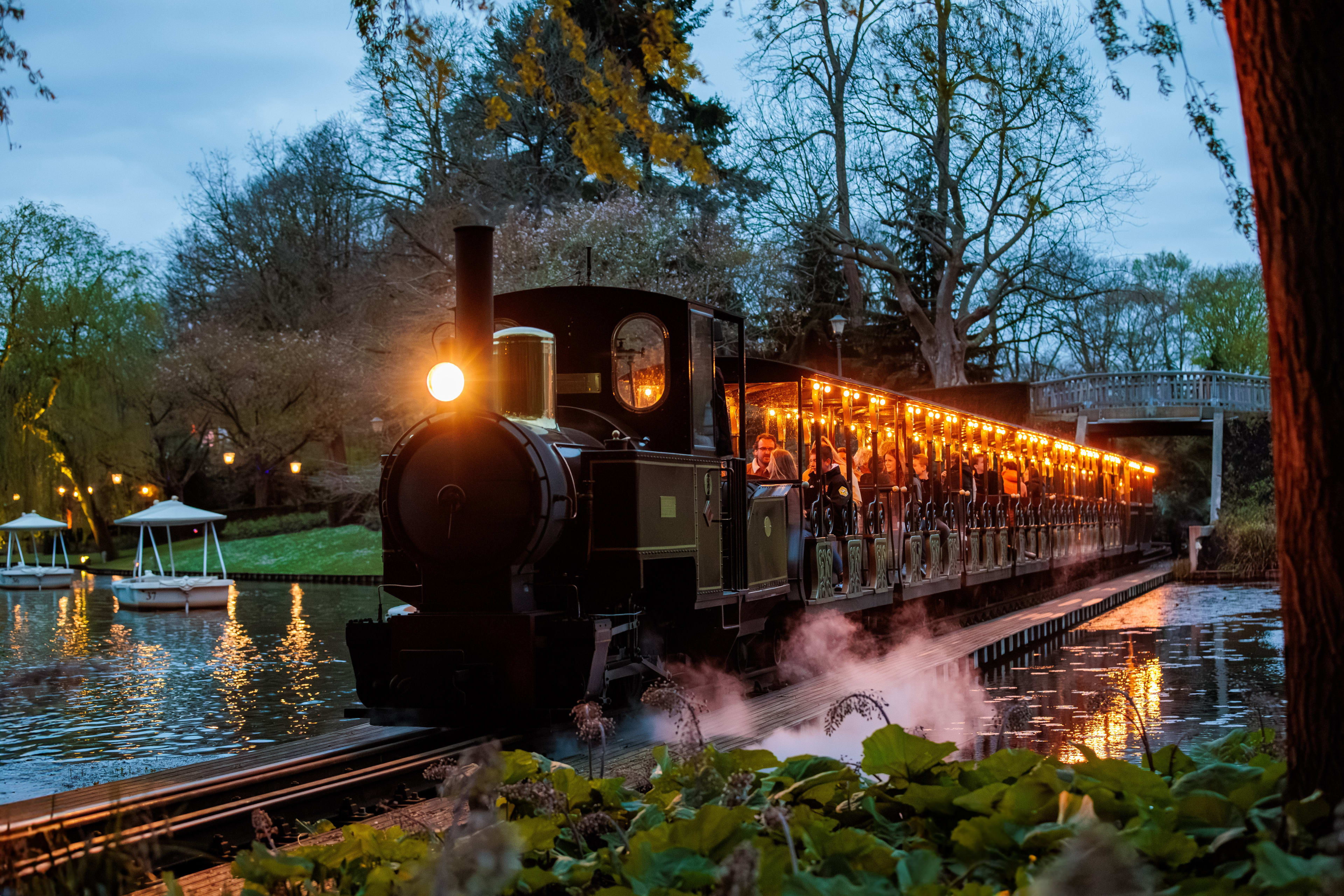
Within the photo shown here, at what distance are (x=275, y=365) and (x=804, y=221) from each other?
19.7 m

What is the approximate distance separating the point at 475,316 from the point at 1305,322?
5209 millimetres

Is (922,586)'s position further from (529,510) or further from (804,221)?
(804,221)

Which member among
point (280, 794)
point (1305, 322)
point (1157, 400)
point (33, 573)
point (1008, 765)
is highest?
point (1157, 400)

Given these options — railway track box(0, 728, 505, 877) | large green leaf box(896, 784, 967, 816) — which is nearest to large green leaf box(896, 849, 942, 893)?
large green leaf box(896, 784, 967, 816)

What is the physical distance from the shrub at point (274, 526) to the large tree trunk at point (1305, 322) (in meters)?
43.4

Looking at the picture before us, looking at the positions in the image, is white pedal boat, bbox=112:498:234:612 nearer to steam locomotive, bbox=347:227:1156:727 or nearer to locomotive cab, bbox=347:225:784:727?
steam locomotive, bbox=347:227:1156:727

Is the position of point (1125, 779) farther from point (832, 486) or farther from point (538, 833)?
point (832, 486)

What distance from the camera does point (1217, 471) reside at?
29922 millimetres

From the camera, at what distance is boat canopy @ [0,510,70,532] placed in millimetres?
33281

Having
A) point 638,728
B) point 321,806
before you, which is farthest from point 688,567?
point 321,806

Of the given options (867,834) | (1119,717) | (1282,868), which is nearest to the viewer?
(1282,868)

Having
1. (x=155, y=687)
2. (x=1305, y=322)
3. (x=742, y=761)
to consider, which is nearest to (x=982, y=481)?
(x=155, y=687)

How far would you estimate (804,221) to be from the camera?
32.9 meters

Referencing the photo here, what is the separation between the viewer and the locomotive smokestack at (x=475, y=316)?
738 centimetres
